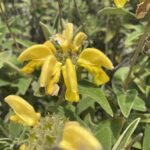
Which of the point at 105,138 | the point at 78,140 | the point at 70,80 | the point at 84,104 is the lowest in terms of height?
the point at 84,104

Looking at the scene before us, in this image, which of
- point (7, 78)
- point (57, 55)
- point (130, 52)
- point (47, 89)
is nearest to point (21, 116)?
point (47, 89)

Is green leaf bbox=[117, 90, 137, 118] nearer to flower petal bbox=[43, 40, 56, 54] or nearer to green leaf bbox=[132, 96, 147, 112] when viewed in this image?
green leaf bbox=[132, 96, 147, 112]

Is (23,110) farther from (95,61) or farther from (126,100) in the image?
(126,100)

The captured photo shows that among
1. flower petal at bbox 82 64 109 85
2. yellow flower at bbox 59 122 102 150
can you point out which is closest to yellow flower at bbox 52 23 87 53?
flower petal at bbox 82 64 109 85

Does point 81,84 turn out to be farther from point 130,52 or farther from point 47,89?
point 130,52

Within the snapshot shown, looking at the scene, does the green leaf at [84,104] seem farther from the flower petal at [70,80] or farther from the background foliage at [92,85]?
the flower petal at [70,80]

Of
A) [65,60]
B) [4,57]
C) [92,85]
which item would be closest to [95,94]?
[92,85]

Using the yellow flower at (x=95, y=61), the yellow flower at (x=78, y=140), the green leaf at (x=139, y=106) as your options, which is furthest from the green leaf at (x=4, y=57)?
the yellow flower at (x=78, y=140)
